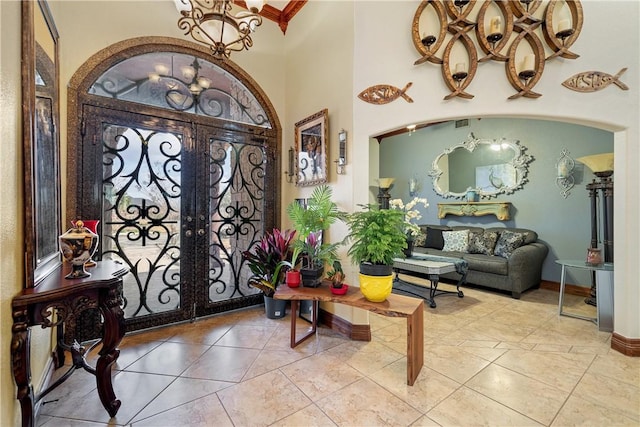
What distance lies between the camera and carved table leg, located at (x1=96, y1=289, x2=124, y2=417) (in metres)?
1.66

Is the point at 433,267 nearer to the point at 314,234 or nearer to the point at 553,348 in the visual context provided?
the point at 553,348

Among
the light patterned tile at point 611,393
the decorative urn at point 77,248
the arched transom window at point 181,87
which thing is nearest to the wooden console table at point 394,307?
the light patterned tile at point 611,393

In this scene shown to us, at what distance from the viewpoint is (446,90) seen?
8.40 ft

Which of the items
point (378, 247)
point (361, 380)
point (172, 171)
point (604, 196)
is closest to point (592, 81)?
point (604, 196)

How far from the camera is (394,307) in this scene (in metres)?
2.09

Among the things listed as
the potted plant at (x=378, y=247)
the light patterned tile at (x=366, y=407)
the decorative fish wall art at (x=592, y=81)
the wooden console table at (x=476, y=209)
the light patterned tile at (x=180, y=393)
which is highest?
the decorative fish wall art at (x=592, y=81)

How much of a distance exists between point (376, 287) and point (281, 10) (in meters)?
3.66

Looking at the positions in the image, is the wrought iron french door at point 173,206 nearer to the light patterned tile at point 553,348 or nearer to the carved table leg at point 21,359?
the carved table leg at point 21,359

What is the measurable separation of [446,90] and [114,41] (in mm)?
3242

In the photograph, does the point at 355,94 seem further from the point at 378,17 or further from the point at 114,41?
the point at 114,41

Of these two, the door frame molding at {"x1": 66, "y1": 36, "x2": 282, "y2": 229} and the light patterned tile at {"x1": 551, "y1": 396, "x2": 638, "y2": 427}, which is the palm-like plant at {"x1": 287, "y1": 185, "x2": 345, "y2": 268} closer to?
the door frame molding at {"x1": 66, "y1": 36, "x2": 282, "y2": 229}

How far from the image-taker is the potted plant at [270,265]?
3105 millimetres

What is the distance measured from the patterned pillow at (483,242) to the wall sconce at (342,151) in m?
→ 3.30

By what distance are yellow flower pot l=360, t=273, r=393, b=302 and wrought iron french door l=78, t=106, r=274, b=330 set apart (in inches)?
73.1
